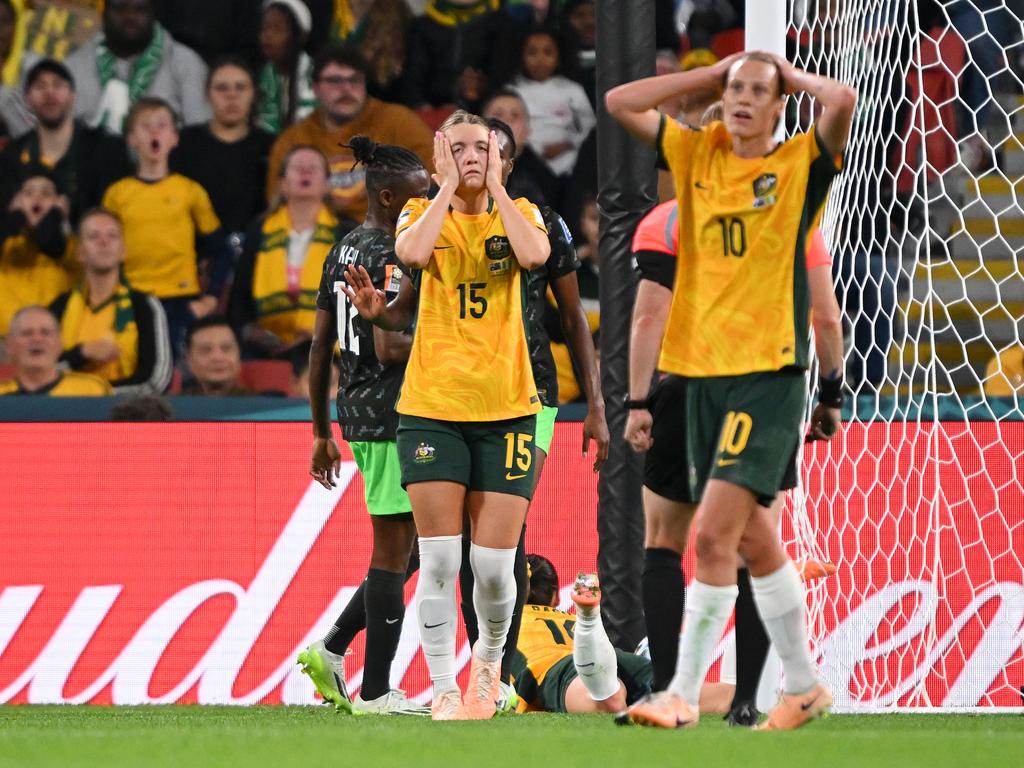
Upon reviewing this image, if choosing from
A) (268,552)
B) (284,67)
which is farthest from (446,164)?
A: (284,67)

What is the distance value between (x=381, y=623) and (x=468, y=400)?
3.39 ft

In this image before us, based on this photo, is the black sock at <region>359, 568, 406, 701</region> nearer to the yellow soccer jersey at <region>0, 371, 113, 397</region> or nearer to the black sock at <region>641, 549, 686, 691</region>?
the black sock at <region>641, 549, 686, 691</region>

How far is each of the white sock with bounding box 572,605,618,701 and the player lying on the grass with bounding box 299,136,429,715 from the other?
0.58 m

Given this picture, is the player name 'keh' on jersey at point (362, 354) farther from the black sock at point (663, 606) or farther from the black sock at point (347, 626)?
the black sock at point (663, 606)

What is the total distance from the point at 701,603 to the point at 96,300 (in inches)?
232

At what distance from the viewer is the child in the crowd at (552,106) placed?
935 centimetres

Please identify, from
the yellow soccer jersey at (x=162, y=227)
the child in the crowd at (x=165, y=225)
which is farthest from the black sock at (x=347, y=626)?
the yellow soccer jersey at (x=162, y=227)

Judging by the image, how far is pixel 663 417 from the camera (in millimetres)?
4316

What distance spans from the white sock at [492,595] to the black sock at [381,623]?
567mm

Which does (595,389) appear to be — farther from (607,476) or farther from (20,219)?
(20,219)

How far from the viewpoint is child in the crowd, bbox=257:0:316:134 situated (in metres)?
9.55

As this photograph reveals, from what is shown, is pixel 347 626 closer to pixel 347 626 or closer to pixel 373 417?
pixel 347 626

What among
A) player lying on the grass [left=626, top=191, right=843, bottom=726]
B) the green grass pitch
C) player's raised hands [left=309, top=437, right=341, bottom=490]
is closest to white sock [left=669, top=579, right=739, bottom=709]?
the green grass pitch

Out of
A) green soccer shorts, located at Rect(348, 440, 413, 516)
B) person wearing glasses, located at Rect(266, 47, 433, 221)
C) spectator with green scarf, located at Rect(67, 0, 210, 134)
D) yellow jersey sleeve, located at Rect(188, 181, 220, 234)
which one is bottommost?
green soccer shorts, located at Rect(348, 440, 413, 516)
